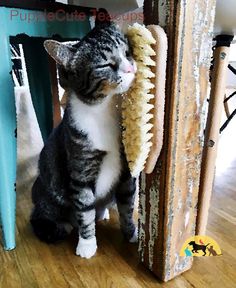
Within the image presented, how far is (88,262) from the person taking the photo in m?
0.75

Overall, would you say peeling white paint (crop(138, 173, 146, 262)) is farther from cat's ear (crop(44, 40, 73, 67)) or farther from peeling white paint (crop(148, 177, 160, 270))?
cat's ear (crop(44, 40, 73, 67))

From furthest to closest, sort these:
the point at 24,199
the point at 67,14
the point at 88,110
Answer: the point at 24,199, the point at 67,14, the point at 88,110

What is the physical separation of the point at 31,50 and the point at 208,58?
29.9 inches

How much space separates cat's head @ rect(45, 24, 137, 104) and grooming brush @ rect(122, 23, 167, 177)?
0.02 m

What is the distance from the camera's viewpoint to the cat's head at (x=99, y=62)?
58 centimetres

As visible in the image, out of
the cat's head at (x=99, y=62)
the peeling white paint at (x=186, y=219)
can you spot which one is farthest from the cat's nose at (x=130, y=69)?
the peeling white paint at (x=186, y=219)

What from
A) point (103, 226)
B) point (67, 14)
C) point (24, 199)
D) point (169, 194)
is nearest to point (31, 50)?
point (67, 14)

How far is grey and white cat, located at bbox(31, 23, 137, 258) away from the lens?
59 centimetres

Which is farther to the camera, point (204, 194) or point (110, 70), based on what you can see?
point (204, 194)

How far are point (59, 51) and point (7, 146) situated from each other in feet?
1.00

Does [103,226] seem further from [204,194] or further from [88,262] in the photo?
[204,194]

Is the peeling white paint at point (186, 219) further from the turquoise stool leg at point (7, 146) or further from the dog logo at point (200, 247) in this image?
the turquoise stool leg at point (7, 146)

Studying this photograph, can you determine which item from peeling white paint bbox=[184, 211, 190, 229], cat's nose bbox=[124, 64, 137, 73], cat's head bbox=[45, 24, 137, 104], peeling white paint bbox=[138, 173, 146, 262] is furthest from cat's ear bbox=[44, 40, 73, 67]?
peeling white paint bbox=[184, 211, 190, 229]

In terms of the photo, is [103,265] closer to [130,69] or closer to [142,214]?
[142,214]
